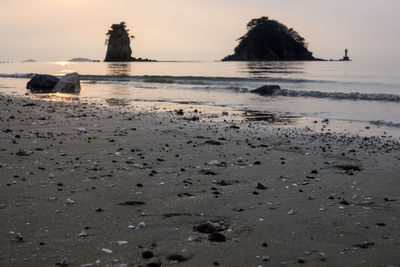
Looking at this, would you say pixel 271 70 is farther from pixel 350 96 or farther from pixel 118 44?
pixel 118 44

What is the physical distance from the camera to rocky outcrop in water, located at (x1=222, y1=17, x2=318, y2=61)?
4085 inches

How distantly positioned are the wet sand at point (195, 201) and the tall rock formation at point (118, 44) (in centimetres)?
11257

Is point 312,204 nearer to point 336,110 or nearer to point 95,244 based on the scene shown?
point 95,244

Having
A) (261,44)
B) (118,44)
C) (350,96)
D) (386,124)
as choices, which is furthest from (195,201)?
(118,44)

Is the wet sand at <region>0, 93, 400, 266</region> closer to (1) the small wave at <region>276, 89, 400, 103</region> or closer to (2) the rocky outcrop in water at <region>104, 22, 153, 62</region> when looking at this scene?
(1) the small wave at <region>276, 89, 400, 103</region>

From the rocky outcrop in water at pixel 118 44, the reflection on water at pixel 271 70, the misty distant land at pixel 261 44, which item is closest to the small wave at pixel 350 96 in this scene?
the reflection on water at pixel 271 70

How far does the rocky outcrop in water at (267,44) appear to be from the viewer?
340 feet

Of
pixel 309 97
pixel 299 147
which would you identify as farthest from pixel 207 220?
pixel 309 97

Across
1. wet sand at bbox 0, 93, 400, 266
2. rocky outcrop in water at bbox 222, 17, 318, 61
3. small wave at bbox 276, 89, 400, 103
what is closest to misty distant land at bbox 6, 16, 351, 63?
rocky outcrop in water at bbox 222, 17, 318, 61

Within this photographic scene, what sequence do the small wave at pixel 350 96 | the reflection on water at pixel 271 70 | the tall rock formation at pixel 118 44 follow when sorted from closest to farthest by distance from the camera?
the small wave at pixel 350 96 < the reflection on water at pixel 271 70 < the tall rock formation at pixel 118 44

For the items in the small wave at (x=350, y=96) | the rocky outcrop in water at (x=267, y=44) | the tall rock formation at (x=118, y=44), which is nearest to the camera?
the small wave at (x=350, y=96)

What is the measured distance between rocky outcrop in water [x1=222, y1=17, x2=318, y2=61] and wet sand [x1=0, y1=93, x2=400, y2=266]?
99.3 metres

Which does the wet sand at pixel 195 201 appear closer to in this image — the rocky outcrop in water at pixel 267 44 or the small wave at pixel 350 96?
the small wave at pixel 350 96

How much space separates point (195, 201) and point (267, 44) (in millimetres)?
103864
